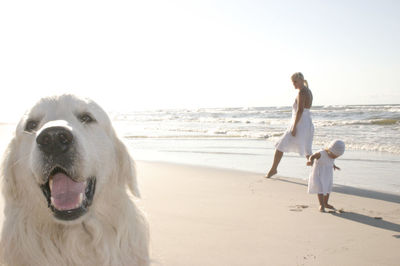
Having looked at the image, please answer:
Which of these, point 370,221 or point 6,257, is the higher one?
point 6,257

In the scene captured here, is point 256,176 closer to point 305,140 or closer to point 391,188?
point 305,140

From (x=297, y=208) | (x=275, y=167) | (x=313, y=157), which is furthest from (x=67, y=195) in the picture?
(x=275, y=167)

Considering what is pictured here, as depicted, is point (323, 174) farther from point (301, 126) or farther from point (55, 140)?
point (55, 140)

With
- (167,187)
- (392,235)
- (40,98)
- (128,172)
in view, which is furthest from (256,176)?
(40,98)

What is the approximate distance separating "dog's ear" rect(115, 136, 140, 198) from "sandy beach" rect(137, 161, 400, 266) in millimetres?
871

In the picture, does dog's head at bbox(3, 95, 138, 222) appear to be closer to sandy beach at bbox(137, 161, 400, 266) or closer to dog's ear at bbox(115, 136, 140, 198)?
dog's ear at bbox(115, 136, 140, 198)

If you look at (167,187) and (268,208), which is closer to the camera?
(268,208)

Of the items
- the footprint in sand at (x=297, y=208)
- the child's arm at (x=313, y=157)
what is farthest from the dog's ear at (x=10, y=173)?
the child's arm at (x=313, y=157)

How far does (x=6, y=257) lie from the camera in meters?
2.05

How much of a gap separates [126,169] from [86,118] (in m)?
0.42

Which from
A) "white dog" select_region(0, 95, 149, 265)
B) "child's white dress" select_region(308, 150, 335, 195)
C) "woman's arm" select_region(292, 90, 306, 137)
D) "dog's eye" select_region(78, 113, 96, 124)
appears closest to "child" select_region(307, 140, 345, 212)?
"child's white dress" select_region(308, 150, 335, 195)

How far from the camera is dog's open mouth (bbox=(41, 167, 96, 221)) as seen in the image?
6.48ft

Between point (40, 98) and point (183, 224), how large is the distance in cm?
208

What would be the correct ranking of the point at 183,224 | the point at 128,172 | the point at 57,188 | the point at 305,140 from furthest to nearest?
the point at 305,140 → the point at 183,224 → the point at 128,172 → the point at 57,188
